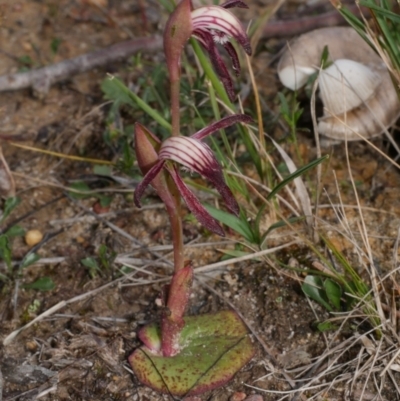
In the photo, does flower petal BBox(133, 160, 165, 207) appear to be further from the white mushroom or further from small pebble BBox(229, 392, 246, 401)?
the white mushroom

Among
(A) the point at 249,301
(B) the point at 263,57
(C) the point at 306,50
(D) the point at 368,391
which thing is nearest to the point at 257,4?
(B) the point at 263,57

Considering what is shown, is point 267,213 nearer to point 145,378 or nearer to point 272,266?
point 272,266

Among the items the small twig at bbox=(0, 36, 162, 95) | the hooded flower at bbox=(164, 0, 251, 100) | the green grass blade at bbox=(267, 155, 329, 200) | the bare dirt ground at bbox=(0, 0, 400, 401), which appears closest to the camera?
the hooded flower at bbox=(164, 0, 251, 100)

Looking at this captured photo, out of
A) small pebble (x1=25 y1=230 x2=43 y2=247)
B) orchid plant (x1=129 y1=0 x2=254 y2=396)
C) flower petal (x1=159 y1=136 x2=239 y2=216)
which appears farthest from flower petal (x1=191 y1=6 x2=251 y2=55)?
small pebble (x1=25 y1=230 x2=43 y2=247)

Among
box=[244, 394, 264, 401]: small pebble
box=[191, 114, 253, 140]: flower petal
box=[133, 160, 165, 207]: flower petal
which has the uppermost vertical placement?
box=[191, 114, 253, 140]: flower petal

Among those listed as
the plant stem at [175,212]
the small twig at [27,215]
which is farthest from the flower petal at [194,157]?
the small twig at [27,215]

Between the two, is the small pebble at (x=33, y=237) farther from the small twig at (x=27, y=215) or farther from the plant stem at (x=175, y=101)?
the plant stem at (x=175, y=101)
